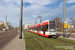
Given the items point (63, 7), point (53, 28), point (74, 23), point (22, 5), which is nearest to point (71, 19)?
point (74, 23)

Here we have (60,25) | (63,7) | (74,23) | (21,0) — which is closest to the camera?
(21,0)

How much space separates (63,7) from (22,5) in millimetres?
8239

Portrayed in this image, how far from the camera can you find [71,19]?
48156 millimetres

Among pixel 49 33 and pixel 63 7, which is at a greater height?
pixel 63 7

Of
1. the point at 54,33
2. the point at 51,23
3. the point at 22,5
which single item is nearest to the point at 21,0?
the point at 22,5

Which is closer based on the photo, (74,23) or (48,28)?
(48,28)

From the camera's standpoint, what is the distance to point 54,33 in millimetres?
15148

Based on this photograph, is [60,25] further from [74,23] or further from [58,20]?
[74,23]

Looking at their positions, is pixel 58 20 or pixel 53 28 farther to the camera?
pixel 58 20

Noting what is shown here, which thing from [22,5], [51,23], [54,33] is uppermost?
[22,5]

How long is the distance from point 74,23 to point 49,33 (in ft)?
124

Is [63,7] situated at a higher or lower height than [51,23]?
higher

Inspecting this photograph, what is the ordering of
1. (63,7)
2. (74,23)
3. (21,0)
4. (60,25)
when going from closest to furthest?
1. (21,0)
2. (63,7)
3. (74,23)
4. (60,25)

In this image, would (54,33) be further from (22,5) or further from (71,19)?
(71,19)
